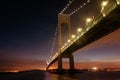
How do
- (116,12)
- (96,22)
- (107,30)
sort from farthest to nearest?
(107,30), (96,22), (116,12)

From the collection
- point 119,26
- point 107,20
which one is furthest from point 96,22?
point 119,26

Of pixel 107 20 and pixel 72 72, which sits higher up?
pixel 107 20

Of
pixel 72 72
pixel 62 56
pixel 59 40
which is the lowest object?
pixel 72 72

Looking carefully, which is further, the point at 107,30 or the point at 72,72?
the point at 72,72

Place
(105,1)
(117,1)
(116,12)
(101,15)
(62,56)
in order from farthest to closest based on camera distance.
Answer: (62,56) → (101,15) → (105,1) → (116,12) → (117,1)

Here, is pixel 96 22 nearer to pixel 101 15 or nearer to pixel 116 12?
pixel 101 15

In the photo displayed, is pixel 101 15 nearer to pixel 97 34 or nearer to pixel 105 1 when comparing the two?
pixel 105 1

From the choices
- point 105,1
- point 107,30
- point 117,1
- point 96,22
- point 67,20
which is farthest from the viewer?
point 67,20

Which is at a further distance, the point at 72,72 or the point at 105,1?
the point at 72,72

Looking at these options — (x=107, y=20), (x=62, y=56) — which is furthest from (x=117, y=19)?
(x=62, y=56)
